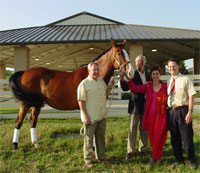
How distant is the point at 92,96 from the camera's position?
2.68 m

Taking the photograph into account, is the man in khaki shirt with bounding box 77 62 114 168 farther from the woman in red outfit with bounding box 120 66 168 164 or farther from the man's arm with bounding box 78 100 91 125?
the woman in red outfit with bounding box 120 66 168 164

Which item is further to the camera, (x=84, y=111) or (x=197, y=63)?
(x=197, y=63)

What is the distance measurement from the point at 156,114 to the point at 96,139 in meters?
1.12

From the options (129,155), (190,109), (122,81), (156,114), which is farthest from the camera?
(129,155)

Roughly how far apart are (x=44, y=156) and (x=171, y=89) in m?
2.66

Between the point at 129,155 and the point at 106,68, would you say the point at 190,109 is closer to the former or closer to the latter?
the point at 129,155

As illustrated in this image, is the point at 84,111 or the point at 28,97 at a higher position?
the point at 28,97

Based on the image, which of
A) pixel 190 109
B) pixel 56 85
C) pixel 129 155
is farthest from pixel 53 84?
pixel 190 109

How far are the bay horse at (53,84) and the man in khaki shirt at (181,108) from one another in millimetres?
986

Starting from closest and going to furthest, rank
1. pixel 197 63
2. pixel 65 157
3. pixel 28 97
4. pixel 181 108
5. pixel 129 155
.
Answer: pixel 181 108, pixel 129 155, pixel 65 157, pixel 28 97, pixel 197 63

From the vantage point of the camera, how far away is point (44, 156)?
3.24m

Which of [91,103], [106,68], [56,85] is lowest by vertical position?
[91,103]

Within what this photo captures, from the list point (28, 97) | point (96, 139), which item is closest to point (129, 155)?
point (96, 139)

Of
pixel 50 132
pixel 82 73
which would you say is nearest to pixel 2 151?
pixel 50 132
